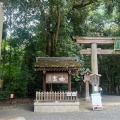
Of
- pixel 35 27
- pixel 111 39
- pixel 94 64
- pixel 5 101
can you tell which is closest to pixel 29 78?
pixel 5 101

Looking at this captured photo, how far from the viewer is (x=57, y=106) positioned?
11891 millimetres

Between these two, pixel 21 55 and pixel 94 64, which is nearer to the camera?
pixel 94 64

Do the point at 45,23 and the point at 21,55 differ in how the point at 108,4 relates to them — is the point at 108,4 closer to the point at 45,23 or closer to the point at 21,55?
the point at 45,23

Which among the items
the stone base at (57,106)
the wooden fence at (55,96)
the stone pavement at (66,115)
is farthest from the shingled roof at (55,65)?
the stone pavement at (66,115)

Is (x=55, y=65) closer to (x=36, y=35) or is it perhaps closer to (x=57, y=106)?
(x=57, y=106)

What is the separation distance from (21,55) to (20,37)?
2765mm

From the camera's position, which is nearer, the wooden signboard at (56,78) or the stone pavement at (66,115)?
the stone pavement at (66,115)

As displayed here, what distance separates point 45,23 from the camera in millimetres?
17359

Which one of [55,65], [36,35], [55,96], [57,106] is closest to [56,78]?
[55,65]

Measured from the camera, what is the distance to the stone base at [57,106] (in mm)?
11781

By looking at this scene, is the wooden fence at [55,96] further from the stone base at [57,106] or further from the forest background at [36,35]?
the forest background at [36,35]

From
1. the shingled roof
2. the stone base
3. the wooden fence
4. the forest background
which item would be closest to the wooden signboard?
the shingled roof

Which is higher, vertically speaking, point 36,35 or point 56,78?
point 36,35

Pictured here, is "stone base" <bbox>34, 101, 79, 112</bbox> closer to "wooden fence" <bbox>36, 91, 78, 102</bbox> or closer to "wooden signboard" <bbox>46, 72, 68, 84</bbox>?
"wooden fence" <bbox>36, 91, 78, 102</bbox>
